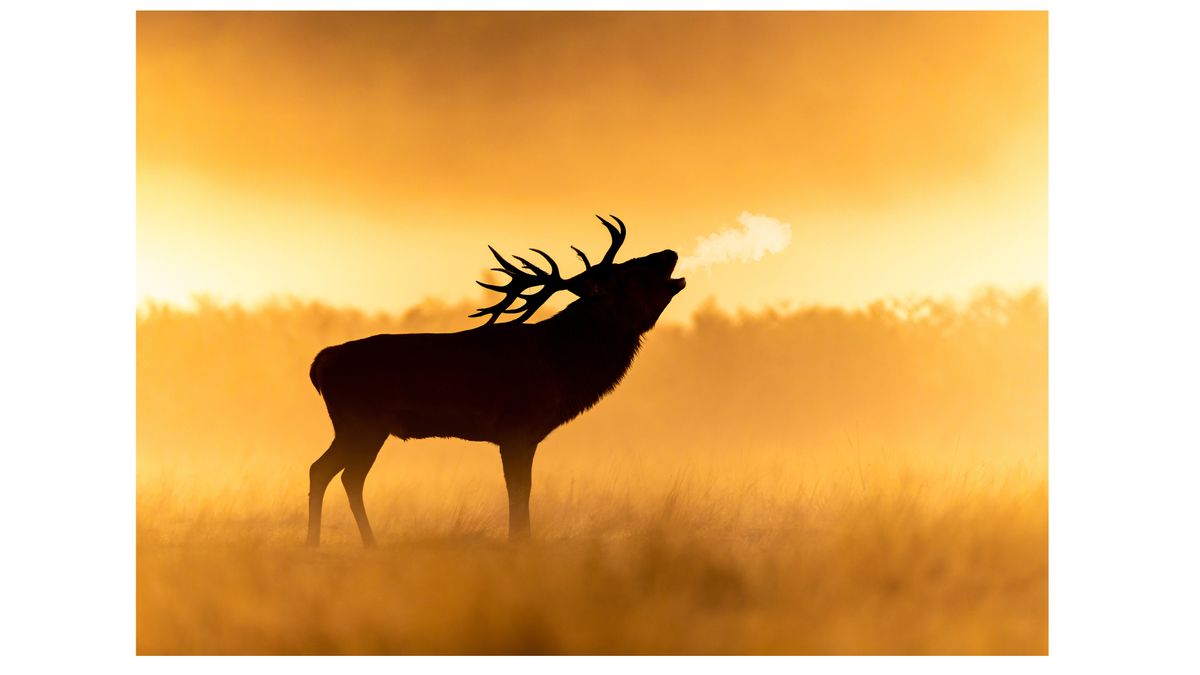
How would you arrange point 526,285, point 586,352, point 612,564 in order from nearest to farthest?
point 612,564 < point 526,285 < point 586,352

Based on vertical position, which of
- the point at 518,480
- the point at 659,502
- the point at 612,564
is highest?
the point at 518,480

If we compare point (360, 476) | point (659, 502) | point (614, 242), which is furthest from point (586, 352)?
point (360, 476)

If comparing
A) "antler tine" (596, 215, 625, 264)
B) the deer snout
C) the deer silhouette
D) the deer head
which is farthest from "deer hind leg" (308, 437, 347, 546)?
the deer snout

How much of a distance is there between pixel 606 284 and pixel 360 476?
5.64 ft

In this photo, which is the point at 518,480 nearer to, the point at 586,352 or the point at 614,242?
the point at 586,352

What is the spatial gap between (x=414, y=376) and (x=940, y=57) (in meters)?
3.52

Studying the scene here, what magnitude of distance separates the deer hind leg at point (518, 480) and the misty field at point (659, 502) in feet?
0.25

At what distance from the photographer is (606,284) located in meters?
6.34

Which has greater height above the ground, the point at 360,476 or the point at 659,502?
the point at 360,476

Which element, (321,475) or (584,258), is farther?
(584,258)

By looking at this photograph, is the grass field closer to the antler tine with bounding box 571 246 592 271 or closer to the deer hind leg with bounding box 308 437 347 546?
the deer hind leg with bounding box 308 437 347 546

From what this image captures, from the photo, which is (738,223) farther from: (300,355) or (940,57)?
(300,355)

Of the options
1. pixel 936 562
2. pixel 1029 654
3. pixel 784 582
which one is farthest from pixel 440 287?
pixel 1029 654

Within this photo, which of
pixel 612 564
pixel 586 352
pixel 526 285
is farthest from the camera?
pixel 586 352
